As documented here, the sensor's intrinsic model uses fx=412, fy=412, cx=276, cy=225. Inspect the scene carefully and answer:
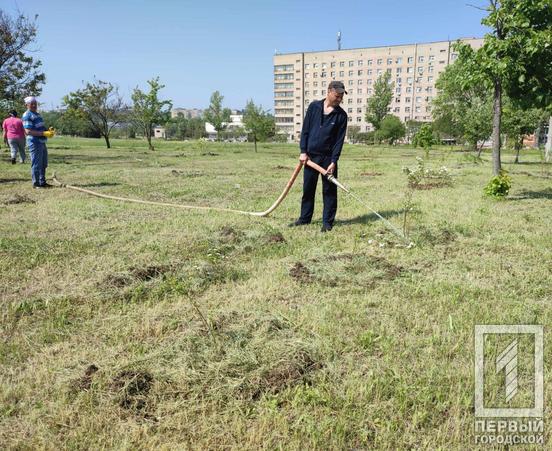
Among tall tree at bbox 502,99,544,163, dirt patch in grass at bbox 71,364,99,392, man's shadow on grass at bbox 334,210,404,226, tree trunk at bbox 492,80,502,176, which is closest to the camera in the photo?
dirt patch in grass at bbox 71,364,99,392

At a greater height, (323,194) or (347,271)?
(323,194)

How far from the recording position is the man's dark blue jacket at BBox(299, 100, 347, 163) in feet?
20.1

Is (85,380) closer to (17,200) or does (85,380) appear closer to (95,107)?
(17,200)

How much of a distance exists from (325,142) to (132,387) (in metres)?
4.65

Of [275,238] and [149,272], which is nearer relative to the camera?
[149,272]

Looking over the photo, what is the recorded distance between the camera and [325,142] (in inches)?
243

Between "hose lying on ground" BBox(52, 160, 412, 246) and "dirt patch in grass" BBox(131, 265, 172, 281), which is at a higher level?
"hose lying on ground" BBox(52, 160, 412, 246)

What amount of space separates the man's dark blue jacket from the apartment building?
94.2 meters

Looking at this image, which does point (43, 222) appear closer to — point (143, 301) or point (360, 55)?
point (143, 301)

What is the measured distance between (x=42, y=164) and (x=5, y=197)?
159 cm

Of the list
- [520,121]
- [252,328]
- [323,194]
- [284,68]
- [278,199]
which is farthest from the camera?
[284,68]

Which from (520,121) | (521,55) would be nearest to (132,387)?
(521,55)

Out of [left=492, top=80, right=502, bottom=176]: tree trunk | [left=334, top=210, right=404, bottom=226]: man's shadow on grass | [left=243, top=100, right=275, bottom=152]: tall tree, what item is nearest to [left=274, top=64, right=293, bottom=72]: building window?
[left=243, top=100, right=275, bottom=152]: tall tree

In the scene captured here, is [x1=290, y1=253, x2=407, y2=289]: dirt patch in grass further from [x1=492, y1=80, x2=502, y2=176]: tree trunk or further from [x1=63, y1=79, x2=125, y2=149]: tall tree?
[x1=63, y1=79, x2=125, y2=149]: tall tree
